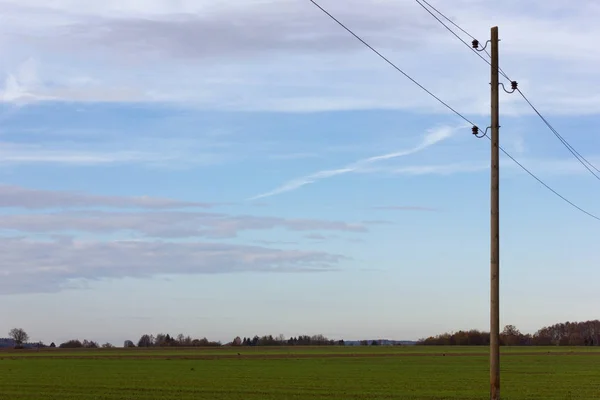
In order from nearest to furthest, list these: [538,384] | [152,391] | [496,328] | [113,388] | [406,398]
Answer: [496,328], [406,398], [152,391], [113,388], [538,384]

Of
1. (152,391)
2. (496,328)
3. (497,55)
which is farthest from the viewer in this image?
(152,391)

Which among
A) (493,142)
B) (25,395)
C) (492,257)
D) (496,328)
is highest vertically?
(493,142)

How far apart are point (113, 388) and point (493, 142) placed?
35.2m

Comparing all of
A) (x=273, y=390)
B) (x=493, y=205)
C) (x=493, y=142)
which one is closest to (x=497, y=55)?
(x=493, y=142)

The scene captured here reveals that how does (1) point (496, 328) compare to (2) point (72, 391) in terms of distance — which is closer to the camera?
(1) point (496, 328)

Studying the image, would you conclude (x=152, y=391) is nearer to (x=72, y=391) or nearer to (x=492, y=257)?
(x=72, y=391)

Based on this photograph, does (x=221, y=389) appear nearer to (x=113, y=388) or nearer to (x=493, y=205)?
(x=113, y=388)

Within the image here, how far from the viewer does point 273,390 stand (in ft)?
169

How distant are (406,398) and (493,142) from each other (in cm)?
2272

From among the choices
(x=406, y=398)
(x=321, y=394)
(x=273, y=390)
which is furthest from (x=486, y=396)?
(x=273, y=390)

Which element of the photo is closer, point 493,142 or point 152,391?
point 493,142

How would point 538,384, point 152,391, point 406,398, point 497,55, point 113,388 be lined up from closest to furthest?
1. point 497,55
2. point 406,398
3. point 152,391
4. point 113,388
5. point 538,384

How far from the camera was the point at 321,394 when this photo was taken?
47.8m

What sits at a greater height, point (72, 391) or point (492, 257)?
point (492, 257)
